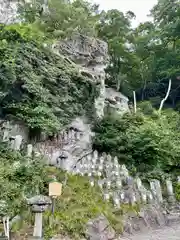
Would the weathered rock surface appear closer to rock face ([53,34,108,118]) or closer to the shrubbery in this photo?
the shrubbery

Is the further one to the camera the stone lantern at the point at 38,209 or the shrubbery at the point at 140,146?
the shrubbery at the point at 140,146

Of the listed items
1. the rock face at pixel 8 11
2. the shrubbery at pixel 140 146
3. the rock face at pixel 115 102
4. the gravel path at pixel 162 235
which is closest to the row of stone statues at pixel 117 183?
the gravel path at pixel 162 235

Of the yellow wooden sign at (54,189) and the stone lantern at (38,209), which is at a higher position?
the yellow wooden sign at (54,189)

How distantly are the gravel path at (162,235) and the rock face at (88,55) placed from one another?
6.78 meters

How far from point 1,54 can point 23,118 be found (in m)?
2.51

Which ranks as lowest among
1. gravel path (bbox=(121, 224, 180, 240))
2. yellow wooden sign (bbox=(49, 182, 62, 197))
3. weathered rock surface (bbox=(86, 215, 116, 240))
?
gravel path (bbox=(121, 224, 180, 240))

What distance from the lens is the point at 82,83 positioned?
1116 centimetres

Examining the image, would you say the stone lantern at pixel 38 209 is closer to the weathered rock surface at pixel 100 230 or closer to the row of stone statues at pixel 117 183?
the weathered rock surface at pixel 100 230

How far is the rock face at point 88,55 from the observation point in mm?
12430

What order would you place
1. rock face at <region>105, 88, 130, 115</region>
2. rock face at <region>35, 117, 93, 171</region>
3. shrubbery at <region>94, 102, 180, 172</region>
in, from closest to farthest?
rock face at <region>35, 117, 93, 171</region>
shrubbery at <region>94, 102, 180, 172</region>
rock face at <region>105, 88, 130, 115</region>

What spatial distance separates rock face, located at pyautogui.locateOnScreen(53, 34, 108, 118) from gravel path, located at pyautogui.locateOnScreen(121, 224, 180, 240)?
6.78m

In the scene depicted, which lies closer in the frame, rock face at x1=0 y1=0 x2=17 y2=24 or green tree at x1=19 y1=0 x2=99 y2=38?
green tree at x1=19 y1=0 x2=99 y2=38

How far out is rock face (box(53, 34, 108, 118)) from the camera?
12.4 metres

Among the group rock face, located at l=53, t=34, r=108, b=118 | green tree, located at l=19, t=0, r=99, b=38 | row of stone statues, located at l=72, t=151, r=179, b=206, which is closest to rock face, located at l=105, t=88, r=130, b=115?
rock face, located at l=53, t=34, r=108, b=118
